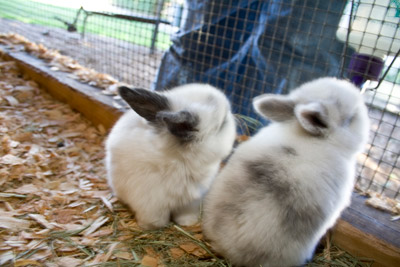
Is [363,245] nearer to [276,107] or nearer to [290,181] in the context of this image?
[290,181]

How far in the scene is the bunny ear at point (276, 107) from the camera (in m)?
1.74

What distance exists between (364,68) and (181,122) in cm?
150

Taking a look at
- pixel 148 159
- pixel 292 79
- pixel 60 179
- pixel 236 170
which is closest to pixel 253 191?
pixel 236 170

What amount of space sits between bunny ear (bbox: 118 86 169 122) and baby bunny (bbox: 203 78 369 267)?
1.60ft

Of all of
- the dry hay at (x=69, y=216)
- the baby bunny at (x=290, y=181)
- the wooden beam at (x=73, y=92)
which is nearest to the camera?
the baby bunny at (x=290, y=181)

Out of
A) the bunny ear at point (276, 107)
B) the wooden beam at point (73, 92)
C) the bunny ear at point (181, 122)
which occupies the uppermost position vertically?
the bunny ear at point (276, 107)

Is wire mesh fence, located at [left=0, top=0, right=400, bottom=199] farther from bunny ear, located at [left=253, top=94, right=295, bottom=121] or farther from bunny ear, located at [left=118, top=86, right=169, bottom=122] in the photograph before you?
bunny ear, located at [left=118, top=86, right=169, bottom=122]

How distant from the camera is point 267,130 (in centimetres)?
185

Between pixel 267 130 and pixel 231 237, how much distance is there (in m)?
0.62

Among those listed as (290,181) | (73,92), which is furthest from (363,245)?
(73,92)

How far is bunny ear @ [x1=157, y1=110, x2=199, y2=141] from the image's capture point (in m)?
1.62

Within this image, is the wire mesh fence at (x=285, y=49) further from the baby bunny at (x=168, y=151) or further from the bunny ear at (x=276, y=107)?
the baby bunny at (x=168, y=151)

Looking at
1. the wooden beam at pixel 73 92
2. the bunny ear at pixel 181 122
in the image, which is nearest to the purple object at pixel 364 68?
the bunny ear at pixel 181 122

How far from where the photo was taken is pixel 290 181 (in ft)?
4.94
